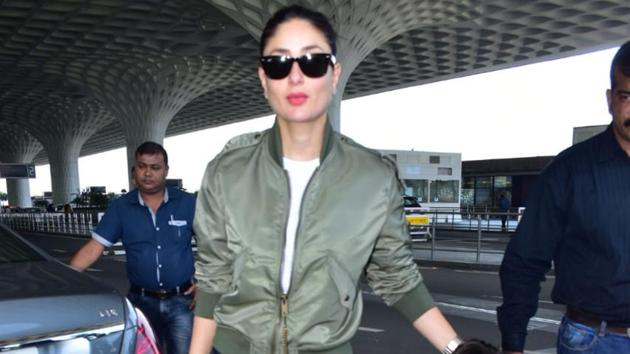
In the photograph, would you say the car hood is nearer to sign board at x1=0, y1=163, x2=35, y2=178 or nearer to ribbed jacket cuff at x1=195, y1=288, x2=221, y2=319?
ribbed jacket cuff at x1=195, y1=288, x2=221, y2=319

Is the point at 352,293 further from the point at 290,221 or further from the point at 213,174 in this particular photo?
the point at 213,174

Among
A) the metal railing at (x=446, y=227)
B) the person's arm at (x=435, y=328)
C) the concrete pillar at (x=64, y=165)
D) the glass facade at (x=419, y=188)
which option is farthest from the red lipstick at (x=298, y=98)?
the concrete pillar at (x=64, y=165)

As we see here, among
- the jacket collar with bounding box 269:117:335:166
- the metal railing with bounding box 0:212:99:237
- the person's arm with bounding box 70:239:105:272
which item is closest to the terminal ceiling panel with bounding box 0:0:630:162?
the metal railing with bounding box 0:212:99:237

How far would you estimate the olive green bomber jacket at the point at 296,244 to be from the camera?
1.51m

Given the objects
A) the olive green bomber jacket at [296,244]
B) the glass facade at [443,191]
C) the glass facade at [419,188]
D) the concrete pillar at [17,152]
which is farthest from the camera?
the concrete pillar at [17,152]

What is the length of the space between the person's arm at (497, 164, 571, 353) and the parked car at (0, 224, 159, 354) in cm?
162

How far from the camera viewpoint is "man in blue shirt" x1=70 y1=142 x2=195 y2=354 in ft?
10.8

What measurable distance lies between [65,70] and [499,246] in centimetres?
2473

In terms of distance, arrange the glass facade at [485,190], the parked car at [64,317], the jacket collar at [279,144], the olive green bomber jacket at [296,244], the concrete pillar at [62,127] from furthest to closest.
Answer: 1. the concrete pillar at [62,127]
2. the glass facade at [485,190]
3. the parked car at [64,317]
4. the jacket collar at [279,144]
5. the olive green bomber jacket at [296,244]

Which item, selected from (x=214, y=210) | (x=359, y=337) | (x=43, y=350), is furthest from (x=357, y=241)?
(x=359, y=337)

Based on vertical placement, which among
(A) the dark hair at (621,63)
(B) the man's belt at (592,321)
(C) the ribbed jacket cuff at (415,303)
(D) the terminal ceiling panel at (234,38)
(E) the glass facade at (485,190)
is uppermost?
(D) the terminal ceiling panel at (234,38)

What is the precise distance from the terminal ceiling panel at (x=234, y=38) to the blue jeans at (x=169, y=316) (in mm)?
14061

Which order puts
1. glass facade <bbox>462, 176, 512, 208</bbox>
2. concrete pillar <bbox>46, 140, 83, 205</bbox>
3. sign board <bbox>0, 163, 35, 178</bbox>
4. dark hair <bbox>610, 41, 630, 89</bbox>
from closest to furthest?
dark hair <bbox>610, 41, 630, 89</bbox>, glass facade <bbox>462, 176, 512, 208</bbox>, sign board <bbox>0, 163, 35, 178</bbox>, concrete pillar <bbox>46, 140, 83, 205</bbox>

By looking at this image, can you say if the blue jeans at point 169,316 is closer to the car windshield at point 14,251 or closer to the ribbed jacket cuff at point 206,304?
the car windshield at point 14,251
